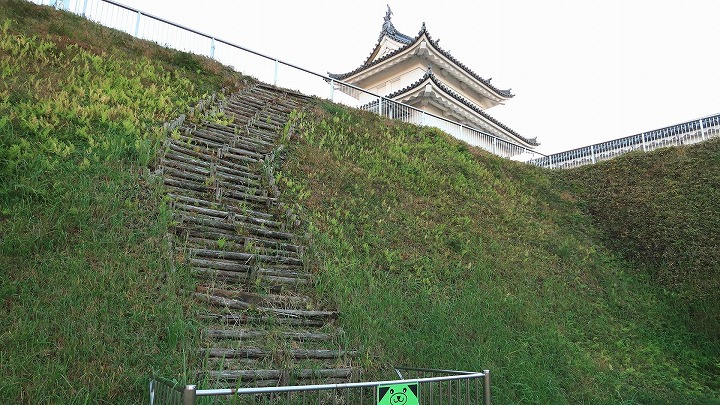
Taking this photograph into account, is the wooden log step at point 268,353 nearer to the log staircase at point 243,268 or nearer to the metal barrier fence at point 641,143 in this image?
the log staircase at point 243,268

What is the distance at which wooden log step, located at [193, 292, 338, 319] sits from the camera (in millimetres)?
5215

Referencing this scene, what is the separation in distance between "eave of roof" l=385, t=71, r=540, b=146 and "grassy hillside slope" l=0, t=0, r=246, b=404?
12.7 metres

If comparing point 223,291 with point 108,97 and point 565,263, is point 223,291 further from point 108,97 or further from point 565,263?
point 565,263

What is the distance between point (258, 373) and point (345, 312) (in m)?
1.78

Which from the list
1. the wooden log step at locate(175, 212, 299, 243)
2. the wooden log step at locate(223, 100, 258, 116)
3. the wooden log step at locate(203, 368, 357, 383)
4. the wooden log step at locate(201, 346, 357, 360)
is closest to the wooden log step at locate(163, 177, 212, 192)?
the wooden log step at locate(175, 212, 299, 243)

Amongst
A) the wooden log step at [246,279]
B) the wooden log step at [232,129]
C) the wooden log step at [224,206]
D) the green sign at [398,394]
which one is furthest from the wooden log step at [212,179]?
the green sign at [398,394]

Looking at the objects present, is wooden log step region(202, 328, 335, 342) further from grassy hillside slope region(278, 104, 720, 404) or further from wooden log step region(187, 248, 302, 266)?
wooden log step region(187, 248, 302, 266)

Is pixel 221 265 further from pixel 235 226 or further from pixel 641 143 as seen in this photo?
pixel 641 143

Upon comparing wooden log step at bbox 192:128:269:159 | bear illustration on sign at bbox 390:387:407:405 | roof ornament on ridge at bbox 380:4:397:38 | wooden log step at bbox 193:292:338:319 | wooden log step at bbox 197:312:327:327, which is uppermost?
roof ornament on ridge at bbox 380:4:397:38

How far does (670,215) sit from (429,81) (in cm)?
1167

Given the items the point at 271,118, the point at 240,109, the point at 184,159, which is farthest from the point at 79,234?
the point at 271,118

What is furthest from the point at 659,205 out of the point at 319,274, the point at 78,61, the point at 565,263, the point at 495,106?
the point at 495,106

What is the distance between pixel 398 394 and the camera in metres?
2.98

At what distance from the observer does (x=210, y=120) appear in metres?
10.1
